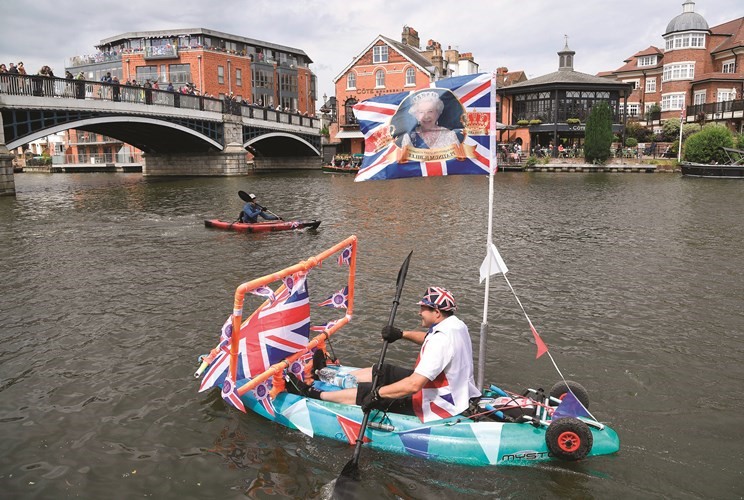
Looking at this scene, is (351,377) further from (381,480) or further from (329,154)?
(329,154)

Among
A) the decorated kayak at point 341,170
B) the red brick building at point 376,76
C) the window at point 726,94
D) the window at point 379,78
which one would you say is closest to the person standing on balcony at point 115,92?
the decorated kayak at point 341,170

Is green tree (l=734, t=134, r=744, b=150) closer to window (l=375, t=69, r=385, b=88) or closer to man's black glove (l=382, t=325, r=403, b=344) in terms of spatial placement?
window (l=375, t=69, r=385, b=88)

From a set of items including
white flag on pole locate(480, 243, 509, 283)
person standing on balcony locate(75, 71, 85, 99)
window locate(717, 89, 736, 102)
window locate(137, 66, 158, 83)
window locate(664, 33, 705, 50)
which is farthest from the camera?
window locate(137, 66, 158, 83)

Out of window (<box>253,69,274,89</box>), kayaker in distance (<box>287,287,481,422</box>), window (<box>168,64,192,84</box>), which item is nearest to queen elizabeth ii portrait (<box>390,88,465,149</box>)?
kayaker in distance (<box>287,287,481,422</box>)

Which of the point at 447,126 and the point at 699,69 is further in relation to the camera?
the point at 699,69

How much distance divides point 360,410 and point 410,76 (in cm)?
6687

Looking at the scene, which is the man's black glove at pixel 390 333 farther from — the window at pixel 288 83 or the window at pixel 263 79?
the window at pixel 288 83

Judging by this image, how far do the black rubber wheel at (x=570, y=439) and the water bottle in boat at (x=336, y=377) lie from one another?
2.42 metres

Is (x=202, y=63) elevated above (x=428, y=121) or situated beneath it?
elevated above

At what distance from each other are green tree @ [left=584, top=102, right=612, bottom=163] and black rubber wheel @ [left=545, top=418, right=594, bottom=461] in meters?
54.6

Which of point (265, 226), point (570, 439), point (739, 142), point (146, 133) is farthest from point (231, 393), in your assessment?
point (739, 142)

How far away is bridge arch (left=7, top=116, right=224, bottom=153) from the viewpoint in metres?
36.0

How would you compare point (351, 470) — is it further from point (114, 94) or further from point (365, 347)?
point (114, 94)

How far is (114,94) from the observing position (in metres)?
39.3
